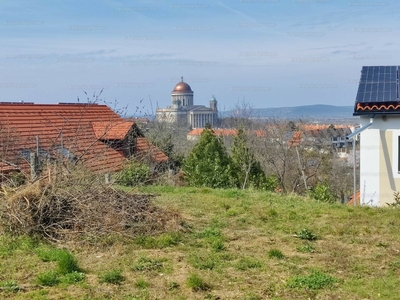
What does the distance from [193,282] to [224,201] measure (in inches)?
216

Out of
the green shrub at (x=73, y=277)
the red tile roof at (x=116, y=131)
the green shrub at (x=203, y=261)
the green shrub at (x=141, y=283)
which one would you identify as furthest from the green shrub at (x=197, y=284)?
the red tile roof at (x=116, y=131)

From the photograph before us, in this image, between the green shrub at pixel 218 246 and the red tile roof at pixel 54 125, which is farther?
the red tile roof at pixel 54 125

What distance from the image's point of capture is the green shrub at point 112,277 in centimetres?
564

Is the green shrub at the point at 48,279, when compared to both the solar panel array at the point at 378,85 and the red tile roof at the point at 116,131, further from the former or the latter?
the red tile roof at the point at 116,131

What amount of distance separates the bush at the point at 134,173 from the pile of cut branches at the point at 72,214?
14.9 feet

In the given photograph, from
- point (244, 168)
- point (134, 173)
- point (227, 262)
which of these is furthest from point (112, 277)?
point (244, 168)

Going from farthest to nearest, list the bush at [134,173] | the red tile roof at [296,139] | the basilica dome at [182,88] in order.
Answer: the basilica dome at [182,88]
the red tile roof at [296,139]
the bush at [134,173]

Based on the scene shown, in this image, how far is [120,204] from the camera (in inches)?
318

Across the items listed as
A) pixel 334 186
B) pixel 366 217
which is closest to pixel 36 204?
pixel 366 217

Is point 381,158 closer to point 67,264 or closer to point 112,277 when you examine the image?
point 112,277

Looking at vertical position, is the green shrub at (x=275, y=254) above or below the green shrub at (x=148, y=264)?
below

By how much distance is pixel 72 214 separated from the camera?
7668 mm

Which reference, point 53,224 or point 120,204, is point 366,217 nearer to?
point 120,204

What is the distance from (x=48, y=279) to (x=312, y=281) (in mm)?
3135
